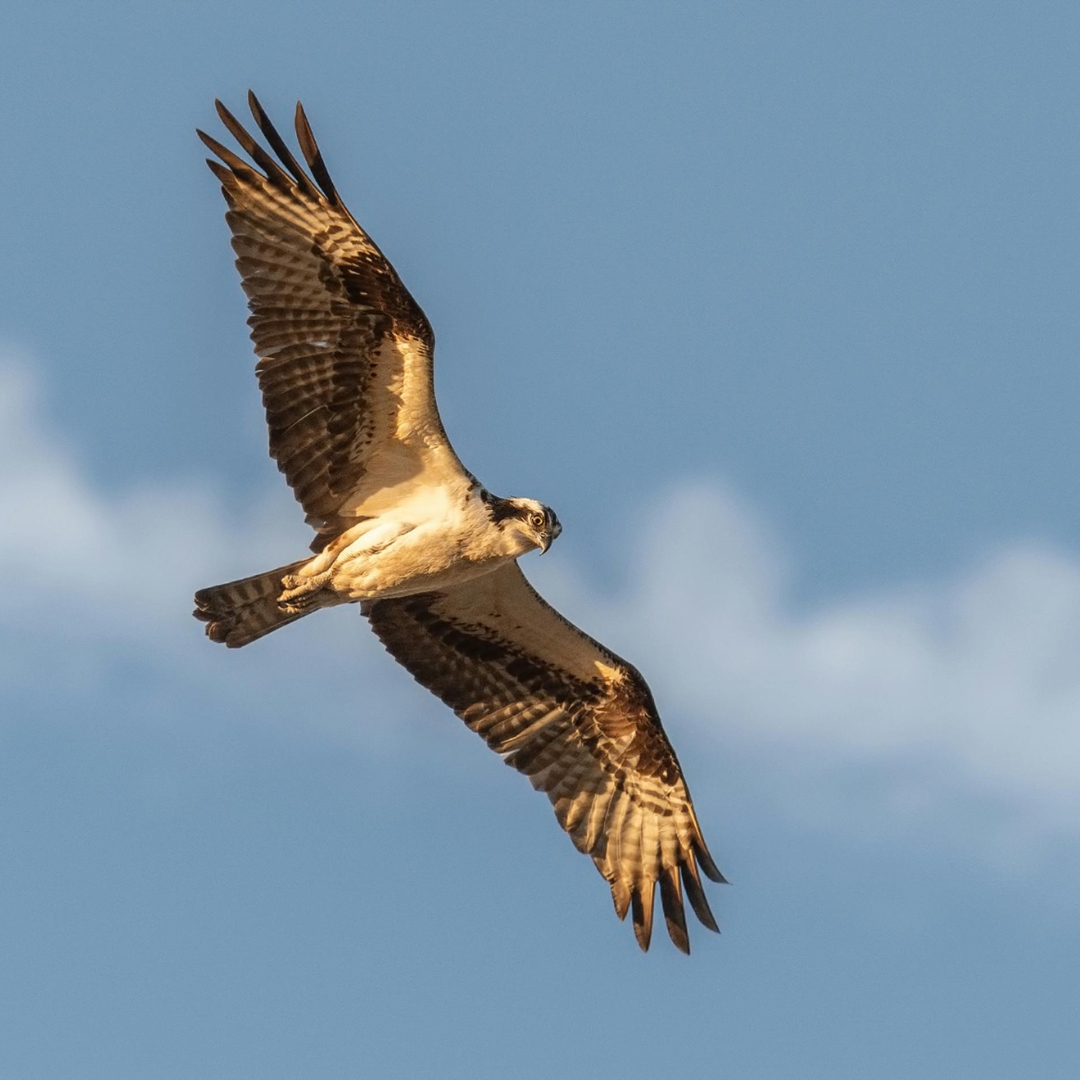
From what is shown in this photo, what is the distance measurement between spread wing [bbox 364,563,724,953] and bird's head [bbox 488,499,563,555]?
1.67 metres

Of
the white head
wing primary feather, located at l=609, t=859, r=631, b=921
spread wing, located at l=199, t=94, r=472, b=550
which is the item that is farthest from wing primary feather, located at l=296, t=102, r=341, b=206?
wing primary feather, located at l=609, t=859, r=631, b=921

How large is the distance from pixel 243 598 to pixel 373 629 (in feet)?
5.63

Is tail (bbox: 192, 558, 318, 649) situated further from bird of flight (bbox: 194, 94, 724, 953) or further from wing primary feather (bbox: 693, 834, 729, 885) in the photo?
wing primary feather (bbox: 693, 834, 729, 885)

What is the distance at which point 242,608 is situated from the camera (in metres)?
15.8

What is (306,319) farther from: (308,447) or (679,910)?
(679,910)

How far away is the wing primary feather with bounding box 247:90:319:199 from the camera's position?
1555 cm

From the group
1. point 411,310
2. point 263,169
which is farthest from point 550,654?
point 263,169

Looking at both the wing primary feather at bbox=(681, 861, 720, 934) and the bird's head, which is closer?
the bird's head

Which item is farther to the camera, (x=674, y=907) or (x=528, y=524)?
(x=674, y=907)

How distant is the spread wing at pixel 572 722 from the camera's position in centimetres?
1719

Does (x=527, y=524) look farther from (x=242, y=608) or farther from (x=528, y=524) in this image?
(x=242, y=608)

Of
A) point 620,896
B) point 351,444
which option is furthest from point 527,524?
point 620,896

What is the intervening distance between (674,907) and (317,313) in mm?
5379

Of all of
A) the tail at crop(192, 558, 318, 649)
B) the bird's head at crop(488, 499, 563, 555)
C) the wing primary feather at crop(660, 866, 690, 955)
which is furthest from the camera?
the wing primary feather at crop(660, 866, 690, 955)
